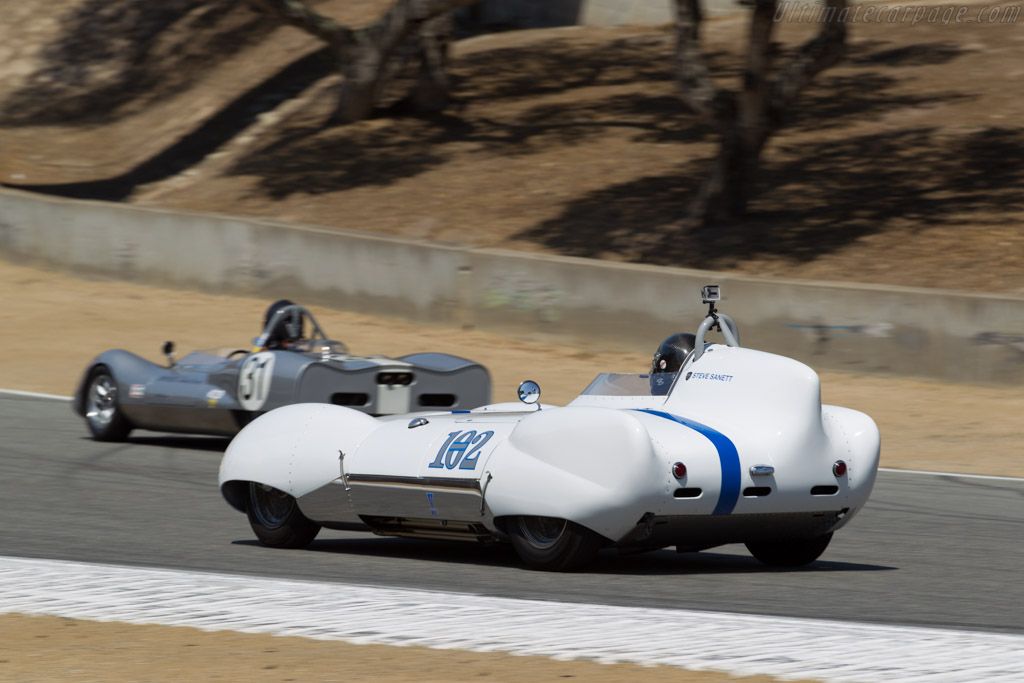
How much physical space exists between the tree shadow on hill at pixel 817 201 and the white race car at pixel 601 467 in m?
13.4

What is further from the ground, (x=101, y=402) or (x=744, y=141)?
(x=744, y=141)

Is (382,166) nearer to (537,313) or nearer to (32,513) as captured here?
(537,313)

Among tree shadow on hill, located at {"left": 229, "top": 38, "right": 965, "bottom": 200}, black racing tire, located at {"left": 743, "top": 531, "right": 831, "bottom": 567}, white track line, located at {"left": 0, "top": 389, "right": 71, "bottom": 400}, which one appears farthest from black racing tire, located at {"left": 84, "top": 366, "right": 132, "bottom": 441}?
tree shadow on hill, located at {"left": 229, "top": 38, "right": 965, "bottom": 200}

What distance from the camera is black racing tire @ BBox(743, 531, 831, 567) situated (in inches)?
326

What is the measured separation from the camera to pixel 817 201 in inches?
929

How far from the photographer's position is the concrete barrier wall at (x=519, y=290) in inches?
663

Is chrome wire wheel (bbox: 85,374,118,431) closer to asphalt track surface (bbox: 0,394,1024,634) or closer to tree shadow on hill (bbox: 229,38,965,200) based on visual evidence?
asphalt track surface (bbox: 0,394,1024,634)

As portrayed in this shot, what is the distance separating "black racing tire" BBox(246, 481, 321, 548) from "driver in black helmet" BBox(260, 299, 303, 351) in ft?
14.9

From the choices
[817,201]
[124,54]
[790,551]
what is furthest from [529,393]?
[124,54]

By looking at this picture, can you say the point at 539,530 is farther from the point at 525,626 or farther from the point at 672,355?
the point at 525,626

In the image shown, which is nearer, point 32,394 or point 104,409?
point 104,409

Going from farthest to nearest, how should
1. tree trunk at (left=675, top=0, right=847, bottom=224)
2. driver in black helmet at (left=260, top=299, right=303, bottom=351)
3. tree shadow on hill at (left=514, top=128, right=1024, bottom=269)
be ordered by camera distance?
tree shadow on hill at (left=514, top=128, right=1024, bottom=269) → tree trunk at (left=675, top=0, right=847, bottom=224) → driver in black helmet at (left=260, top=299, right=303, bottom=351)

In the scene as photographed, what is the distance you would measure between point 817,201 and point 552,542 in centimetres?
1676

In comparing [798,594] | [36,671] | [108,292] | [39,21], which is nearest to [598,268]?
[108,292]
